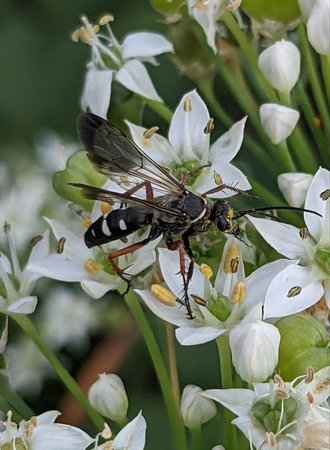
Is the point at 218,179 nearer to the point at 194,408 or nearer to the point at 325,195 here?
the point at 325,195

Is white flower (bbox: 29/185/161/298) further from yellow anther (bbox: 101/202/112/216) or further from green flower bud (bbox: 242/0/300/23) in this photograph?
green flower bud (bbox: 242/0/300/23)

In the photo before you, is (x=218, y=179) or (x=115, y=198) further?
(x=218, y=179)

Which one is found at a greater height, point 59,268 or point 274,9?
point 274,9

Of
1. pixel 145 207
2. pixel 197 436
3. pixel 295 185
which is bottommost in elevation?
pixel 197 436

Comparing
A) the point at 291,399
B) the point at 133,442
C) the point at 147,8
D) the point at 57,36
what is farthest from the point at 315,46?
the point at 57,36

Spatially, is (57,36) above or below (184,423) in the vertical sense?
above

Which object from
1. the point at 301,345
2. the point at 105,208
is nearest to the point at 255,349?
the point at 301,345

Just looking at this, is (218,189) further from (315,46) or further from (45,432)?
(45,432)

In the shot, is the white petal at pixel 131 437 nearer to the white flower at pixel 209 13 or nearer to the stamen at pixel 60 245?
the stamen at pixel 60 245
